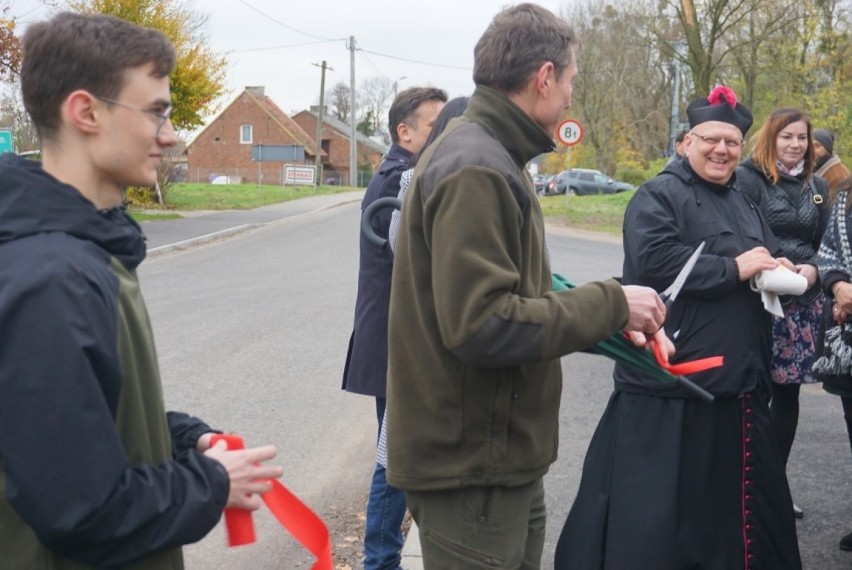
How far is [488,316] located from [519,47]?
747 millimetres

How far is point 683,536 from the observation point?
3852 millimetres

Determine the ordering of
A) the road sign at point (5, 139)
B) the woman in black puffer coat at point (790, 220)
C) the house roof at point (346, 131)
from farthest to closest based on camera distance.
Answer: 1. the house roof at point (346, 131)
2. the road sign at point (5, 139)
3. the woman in black puffer coat at point (790, 220)

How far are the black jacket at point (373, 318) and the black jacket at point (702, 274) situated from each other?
38.8 inches

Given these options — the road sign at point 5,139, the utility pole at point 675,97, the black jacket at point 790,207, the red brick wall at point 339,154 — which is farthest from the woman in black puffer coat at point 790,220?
the red brick wall at point 339,154

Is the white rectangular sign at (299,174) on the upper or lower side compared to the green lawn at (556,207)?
upper

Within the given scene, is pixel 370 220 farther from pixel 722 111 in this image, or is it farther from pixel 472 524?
pixel 472 524

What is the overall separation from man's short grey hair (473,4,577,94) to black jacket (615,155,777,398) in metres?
1.49

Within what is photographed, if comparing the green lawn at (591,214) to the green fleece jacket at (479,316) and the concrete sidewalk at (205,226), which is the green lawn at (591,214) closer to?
the concrete sidewalk at (205,226)

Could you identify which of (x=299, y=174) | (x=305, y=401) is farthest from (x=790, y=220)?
(x=299, y=174)

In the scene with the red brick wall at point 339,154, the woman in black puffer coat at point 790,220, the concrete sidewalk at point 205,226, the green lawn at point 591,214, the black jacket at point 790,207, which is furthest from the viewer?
the red brick wall at point 339,154

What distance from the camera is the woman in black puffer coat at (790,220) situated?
507cm

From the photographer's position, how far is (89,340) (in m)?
1.58

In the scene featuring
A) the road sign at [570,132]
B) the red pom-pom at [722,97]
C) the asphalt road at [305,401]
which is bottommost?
the asphalt road at [305,401]

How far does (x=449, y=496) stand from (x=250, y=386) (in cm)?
534
